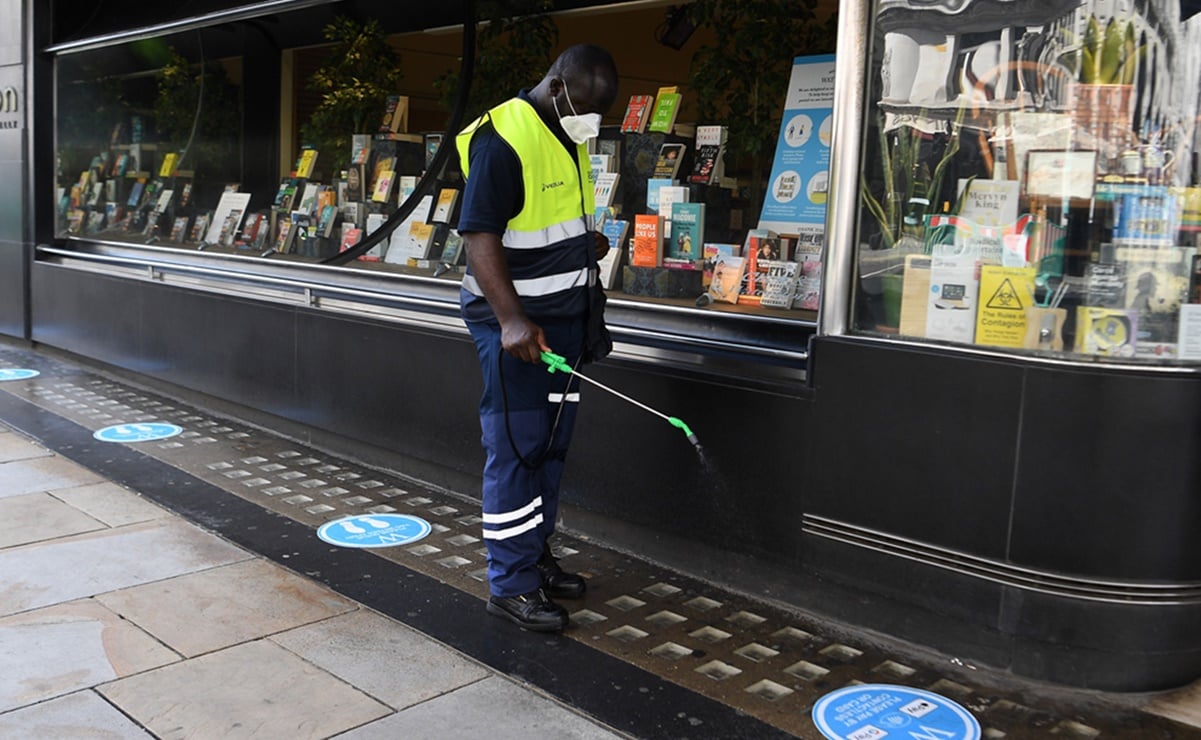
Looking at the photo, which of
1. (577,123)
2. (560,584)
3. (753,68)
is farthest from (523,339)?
(753,68)

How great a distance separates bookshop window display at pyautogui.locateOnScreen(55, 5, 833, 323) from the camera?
15.9 feet

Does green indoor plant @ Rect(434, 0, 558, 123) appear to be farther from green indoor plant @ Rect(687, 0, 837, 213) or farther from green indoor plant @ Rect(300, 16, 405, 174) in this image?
green indoor plant @ Rect(687, 0, 837, 213)

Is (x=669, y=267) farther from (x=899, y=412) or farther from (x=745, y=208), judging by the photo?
(x=899, y=412)

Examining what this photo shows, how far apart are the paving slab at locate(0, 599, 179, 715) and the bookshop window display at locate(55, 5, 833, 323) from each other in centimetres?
251

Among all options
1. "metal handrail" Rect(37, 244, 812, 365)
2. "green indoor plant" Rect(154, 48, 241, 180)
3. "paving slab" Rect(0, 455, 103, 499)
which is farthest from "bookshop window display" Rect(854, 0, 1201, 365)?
"green indoor plant" Rect(154, 48, 241, 180)

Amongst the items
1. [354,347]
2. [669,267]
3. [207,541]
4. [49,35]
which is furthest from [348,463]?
[49,35]

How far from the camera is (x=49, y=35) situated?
29.3 feet

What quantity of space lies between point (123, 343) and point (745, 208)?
5051 mm

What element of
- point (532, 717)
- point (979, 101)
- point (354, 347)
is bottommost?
point (532, 717)

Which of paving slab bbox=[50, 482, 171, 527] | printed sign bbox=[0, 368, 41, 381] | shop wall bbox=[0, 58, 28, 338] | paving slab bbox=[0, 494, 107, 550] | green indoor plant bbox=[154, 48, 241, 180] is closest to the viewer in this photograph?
paving slab bbox=[0, 494, 107, 550]

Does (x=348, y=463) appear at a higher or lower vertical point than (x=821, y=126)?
lower

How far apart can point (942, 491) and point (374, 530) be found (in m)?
2.47

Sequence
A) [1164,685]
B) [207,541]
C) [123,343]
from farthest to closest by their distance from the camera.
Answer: [123,343] < [207,541] < [1164,685]

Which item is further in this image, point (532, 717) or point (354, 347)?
point (354, 347)
